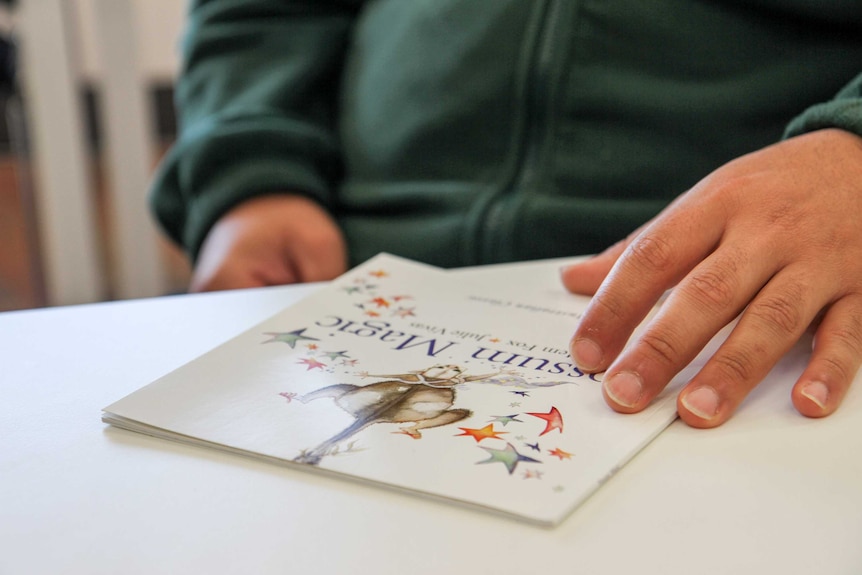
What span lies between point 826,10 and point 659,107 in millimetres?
144

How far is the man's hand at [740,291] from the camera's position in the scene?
0.37 metres

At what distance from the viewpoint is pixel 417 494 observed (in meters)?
0.31

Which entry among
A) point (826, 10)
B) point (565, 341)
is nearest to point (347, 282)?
point (565, 341)

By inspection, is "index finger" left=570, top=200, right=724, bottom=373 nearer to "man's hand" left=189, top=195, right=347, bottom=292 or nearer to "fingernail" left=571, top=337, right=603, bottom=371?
"fingernail" left=571, top=337, right=603, bottom=371

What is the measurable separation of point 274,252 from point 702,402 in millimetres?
496

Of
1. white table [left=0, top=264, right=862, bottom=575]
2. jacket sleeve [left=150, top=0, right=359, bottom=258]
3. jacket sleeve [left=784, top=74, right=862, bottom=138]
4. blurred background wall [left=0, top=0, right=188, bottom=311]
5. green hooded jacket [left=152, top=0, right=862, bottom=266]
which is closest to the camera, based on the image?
white table [left=0, top=264, right=862, bottom=575]

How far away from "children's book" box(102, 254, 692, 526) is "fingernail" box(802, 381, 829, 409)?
2.4 inches

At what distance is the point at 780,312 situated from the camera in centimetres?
40

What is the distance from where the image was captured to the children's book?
0.31m

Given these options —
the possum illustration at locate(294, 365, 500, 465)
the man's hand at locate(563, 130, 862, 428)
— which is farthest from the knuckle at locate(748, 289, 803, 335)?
the possum illustration at locate(294, 365, 500, 465)

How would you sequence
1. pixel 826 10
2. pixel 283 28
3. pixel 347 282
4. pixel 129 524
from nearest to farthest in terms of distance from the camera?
pixel 129 524 → pixel 347 282 → pixel 826 10 → pixel 283 28

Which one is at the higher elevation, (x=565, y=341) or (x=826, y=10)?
(x=826, y=10)

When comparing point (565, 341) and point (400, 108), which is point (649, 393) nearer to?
point (565, 341)

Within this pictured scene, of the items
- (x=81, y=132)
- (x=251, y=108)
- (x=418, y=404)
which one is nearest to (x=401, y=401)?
(x=418, y=404)
